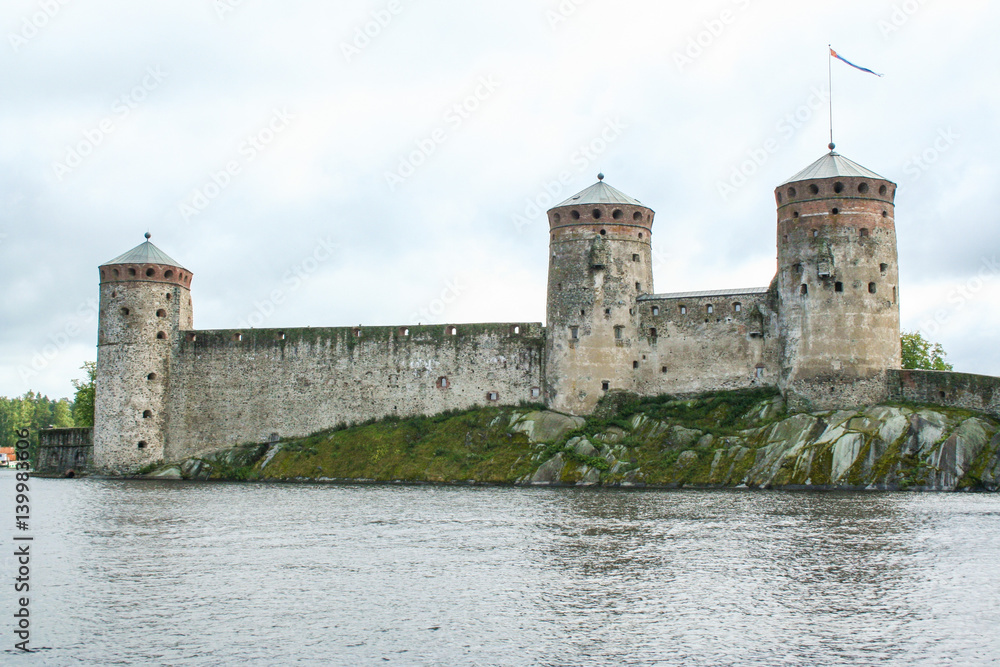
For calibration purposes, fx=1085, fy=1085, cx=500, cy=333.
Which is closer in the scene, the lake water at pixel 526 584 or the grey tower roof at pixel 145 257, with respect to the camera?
the lake water at pixel 526 584

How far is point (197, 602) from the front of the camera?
806 inches

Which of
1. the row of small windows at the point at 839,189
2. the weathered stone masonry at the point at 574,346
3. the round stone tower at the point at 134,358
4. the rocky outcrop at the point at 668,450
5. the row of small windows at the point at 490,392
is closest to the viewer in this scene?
the rocky outcrop at the point at 668,450

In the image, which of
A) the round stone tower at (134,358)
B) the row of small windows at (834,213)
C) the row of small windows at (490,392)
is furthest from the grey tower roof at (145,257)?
the row of small windows at (834,213)

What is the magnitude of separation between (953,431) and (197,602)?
3032cm

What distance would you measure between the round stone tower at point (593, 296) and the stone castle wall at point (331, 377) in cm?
184

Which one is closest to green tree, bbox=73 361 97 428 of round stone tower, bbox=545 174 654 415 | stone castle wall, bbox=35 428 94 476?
stone castle wall, bbox=35 428 94 476

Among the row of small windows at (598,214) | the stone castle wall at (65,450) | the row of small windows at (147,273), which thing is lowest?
the stone castle wall at (65,450)

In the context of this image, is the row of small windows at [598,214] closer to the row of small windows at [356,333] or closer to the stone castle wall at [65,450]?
the row of small windows at [356,333]

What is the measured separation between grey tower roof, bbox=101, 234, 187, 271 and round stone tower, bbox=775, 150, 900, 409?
105 feet

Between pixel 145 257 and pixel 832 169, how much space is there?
34820mm

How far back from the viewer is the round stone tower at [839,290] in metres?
45.3

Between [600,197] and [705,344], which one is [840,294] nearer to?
[705,344]

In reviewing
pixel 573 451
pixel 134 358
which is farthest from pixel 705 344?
pixel 134 358

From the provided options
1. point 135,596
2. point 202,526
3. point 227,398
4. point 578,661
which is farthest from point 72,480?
point 578,661
